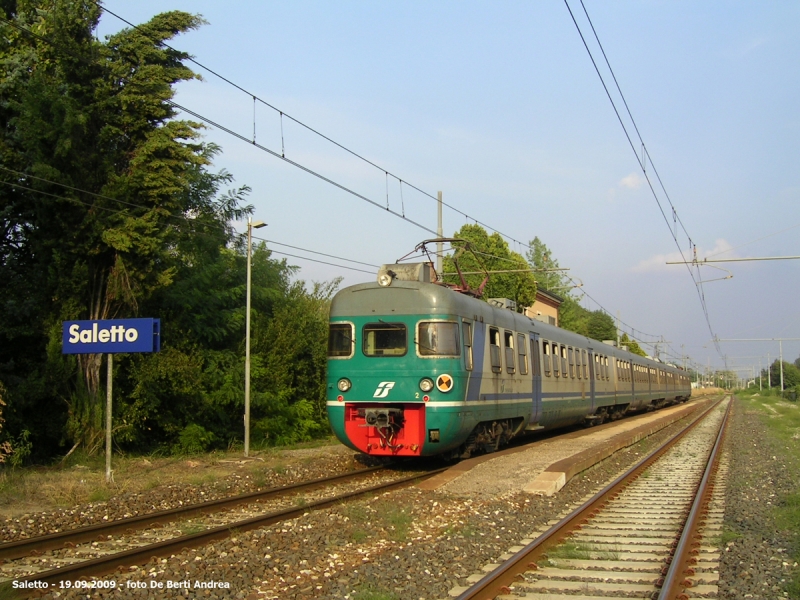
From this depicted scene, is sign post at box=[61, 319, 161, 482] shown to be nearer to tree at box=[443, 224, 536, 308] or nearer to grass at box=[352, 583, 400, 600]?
grass at box=[352, 583, 400, 600]

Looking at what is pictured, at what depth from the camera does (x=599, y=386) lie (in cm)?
2422

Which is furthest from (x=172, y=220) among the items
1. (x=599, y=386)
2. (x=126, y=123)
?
(x=599, y=386)

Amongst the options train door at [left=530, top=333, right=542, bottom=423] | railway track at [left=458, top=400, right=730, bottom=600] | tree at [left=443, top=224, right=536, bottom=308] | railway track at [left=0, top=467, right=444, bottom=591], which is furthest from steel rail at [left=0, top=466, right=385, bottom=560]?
tree at [left=443, top=224, right=536, bottom=308]

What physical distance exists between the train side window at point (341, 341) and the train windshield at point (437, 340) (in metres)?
1.26

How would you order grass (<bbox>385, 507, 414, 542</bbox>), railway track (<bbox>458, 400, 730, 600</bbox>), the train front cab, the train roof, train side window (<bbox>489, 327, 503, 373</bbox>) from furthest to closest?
1. train side window (<bbox>489, 327, 503, 373</bbox>)
2. the train roof
3. the train front cab
4. grass (<bbox>385, 507, 414, 542</bbox>)
5. railway track (<bbox>458, 400, 730, 600</bbox>)

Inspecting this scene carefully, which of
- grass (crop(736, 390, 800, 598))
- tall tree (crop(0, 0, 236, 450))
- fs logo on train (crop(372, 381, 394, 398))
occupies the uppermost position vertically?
tall tree (crop(0, 0, 236, 450))

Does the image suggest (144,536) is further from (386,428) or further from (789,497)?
(789,497)

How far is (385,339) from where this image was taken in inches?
506

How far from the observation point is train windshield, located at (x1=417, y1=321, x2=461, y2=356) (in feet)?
40.9

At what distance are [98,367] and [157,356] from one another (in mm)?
1170

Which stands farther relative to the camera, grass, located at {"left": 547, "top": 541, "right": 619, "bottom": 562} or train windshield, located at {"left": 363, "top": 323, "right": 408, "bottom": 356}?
train windshield, located at {"left": 363, "top": 323, "right": 408, "bottom": 356}

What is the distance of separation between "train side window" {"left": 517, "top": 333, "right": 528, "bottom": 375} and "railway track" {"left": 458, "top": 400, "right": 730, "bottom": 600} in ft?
13.7

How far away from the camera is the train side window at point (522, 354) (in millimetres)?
15961

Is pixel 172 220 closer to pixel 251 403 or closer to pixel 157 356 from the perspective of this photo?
pixel 157 356
